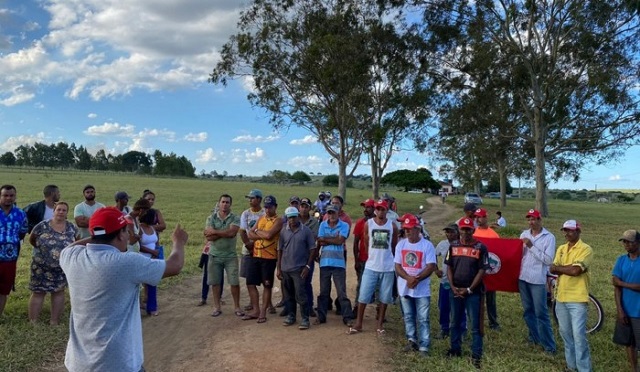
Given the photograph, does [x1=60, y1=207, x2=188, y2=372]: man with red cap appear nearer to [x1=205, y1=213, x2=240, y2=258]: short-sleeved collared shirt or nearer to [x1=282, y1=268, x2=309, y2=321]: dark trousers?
[x1=282, y1=268, x2=309, y2=321]: dark trousers

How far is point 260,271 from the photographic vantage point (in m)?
7.19

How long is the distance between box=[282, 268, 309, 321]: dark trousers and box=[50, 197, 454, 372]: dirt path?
0.78ft

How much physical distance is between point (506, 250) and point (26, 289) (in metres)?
8.23

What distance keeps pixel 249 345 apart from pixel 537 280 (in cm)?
374

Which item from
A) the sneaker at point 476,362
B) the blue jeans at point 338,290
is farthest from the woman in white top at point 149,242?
the sneaker at point 476,362

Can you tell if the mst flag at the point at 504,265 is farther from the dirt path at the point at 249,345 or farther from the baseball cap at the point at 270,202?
the baseball cap at the point at 270,202

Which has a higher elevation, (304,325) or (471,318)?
(471,318)

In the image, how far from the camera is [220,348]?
5.98m

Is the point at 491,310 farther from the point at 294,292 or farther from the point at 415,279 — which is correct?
the point at 294,292

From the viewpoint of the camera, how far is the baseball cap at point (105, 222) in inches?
117

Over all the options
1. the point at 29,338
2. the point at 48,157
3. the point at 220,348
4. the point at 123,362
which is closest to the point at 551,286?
the point at 220,348

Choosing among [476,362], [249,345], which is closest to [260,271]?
[249,345]

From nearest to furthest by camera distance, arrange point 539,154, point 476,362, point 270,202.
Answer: point 476,362 < point 270,202 < point 539,154

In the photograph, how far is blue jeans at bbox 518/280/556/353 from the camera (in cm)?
611
